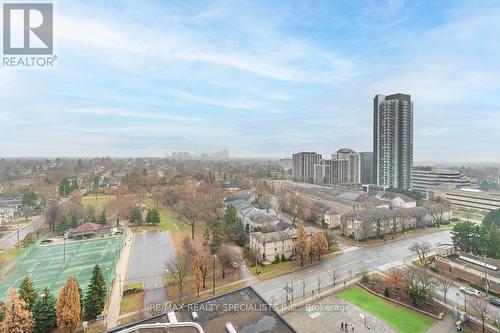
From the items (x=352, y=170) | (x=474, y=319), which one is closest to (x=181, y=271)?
(x=474, y=319)

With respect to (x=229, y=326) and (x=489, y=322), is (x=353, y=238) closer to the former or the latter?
(x=489, y=322)

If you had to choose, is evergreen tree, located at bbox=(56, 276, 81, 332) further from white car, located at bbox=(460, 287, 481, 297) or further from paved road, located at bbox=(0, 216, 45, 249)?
white car, located at bbox=(460, 287, 481, 297)

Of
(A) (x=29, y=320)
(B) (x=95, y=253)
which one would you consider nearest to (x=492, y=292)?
(A) (x=29, y=320)

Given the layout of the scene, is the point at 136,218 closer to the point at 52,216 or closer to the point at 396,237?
the point at 52,216

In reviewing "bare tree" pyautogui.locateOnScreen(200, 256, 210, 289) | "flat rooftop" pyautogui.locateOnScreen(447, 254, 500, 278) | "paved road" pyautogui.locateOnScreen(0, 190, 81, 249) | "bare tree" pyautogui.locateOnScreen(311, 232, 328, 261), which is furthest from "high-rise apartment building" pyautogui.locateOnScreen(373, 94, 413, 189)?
"paved road" pyautogui.locateOnScreen(0, 190, 81, 249)

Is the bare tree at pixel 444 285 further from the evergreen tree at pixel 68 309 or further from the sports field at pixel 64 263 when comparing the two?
the sports field at pixel 64 263
